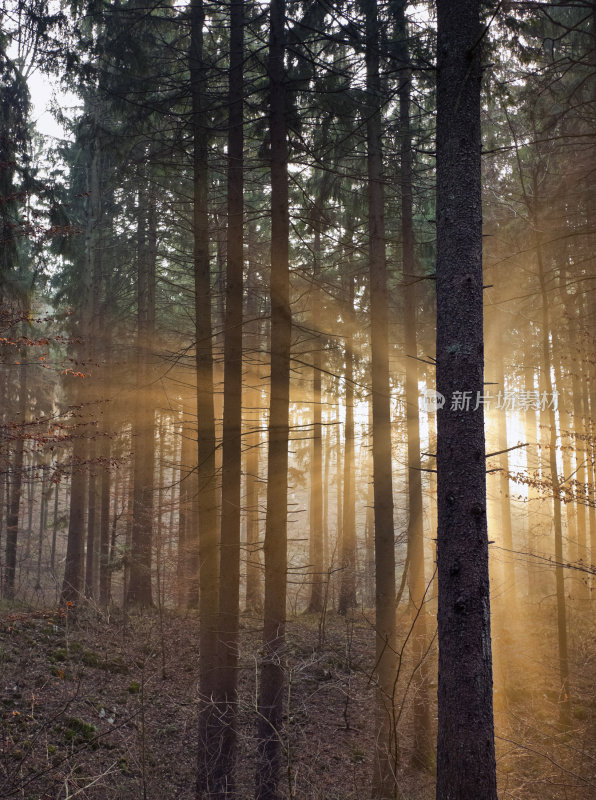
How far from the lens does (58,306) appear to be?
→ 58.5 feet

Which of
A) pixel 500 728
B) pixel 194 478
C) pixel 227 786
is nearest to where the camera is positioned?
pixel 227 786

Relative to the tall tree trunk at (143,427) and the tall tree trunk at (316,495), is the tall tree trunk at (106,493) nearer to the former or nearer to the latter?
the tall tree trunk at (143,427)

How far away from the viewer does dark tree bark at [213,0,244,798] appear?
24.4ft

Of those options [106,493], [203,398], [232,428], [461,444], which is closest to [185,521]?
[106,493]

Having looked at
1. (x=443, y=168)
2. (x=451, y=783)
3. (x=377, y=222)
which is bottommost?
(x=451, y=783)

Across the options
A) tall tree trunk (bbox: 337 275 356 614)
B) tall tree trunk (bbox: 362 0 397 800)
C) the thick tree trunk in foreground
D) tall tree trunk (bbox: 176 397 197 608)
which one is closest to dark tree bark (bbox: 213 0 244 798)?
tall tree trunk (bbox: 362 0 397 800)

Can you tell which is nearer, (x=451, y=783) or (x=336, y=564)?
(x=451, y=783)

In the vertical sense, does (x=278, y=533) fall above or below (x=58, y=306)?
below

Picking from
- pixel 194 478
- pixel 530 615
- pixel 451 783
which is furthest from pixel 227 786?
pixel 530 615

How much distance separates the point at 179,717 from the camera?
384 inches

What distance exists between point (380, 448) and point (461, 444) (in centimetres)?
448

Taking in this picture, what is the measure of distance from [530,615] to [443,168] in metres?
17.9

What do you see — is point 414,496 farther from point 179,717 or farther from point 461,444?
point 461,444

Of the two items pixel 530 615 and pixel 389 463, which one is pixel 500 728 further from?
pixel 530 615
